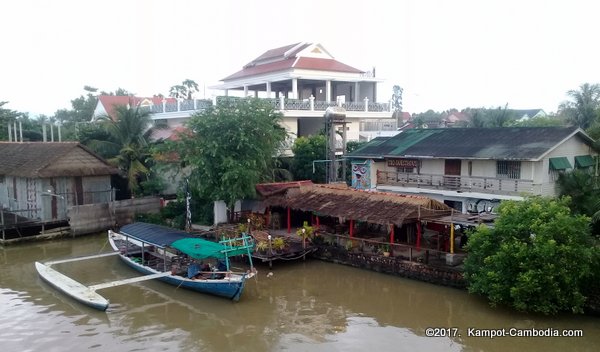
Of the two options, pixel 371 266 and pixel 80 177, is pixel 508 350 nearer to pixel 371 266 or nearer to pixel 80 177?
pixel 371 266

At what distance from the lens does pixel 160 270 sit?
650 inches

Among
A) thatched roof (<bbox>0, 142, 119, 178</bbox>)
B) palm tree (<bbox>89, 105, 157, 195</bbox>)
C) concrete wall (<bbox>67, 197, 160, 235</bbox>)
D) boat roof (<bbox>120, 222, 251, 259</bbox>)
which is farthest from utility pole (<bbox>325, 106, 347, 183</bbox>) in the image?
thatched roof (<bbox>0, 142, 119, 178</bbox>)

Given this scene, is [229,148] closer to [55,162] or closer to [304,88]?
[55,162]

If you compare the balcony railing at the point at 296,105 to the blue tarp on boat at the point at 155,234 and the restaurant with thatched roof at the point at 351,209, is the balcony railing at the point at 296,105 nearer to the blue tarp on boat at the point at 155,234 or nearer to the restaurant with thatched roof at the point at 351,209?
the restaurant with thatched roof at the point at 351,209

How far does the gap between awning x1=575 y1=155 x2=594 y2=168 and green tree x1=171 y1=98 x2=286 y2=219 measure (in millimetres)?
12358

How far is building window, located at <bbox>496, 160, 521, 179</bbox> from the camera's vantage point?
18.6m

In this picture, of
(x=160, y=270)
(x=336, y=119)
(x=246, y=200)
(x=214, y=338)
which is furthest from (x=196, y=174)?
(x=214, y=338)

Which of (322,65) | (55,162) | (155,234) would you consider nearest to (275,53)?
(322,65)

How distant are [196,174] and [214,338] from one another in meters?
10.4

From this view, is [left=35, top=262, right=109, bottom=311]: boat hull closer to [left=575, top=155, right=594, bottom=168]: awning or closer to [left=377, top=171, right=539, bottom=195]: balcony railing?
[left=377, top=171, right=539, bottom=195]: balcony railing

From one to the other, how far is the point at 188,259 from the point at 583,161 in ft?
51.2

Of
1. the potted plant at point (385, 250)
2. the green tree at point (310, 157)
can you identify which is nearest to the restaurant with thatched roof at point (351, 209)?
the potted plant at point (385, 250)

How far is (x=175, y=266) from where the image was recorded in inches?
624

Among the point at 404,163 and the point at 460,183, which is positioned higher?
the point at 404,163
